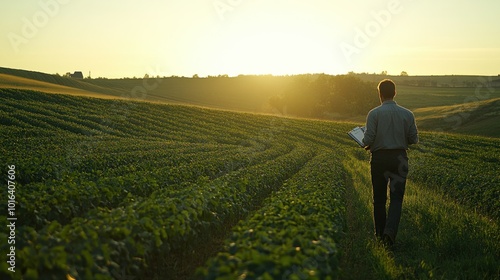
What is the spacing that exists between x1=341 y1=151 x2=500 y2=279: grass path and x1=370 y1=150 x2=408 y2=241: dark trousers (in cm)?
41

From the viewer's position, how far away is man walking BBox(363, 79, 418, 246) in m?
8.87

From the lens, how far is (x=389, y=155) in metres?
8.94

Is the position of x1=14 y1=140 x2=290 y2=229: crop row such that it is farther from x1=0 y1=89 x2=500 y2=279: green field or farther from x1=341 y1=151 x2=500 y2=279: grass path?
x1=341 y1=151 x2=500 y2=279: grass path

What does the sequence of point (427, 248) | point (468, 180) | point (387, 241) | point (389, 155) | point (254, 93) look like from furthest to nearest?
1. point (254, 93)
2. point (468, 180)
3. point (389, 155)
4. point (387, 241)
5. point (427, 248)

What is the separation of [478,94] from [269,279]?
110 m

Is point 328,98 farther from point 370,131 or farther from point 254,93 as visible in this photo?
point 370,131

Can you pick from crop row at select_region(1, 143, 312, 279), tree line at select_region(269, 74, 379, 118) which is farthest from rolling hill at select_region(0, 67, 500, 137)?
crop row at select_region(1, 143, 312, 279)

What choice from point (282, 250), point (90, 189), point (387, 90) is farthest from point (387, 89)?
point (90, 189)

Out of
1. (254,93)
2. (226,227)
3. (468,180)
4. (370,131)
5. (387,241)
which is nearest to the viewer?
(387,241)

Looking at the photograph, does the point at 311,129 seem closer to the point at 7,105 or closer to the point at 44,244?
the point at 7,105

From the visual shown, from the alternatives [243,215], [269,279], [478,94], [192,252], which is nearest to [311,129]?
[243,215]

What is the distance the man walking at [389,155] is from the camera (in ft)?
29.1

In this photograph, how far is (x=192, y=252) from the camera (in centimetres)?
802

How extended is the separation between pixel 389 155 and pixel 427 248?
1840 mm
